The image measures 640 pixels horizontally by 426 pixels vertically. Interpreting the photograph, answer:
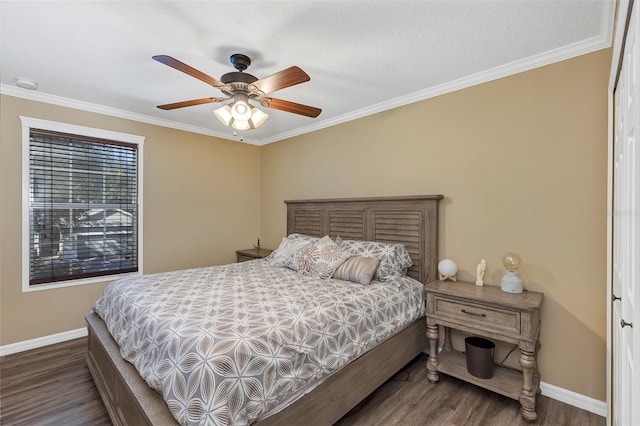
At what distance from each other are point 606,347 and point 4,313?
16.7 ft

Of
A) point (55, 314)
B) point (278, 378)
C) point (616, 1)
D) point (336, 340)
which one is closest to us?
point (278, 378)

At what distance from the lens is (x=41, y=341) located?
9.93ft

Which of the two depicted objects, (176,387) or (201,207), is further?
(201,207)

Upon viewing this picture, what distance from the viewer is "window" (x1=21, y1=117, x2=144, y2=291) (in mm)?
2996

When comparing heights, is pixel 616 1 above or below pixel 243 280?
above

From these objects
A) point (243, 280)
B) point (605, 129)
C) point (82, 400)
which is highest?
point (605, 129)

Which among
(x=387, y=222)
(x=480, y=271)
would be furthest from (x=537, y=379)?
(x=387, y=222)

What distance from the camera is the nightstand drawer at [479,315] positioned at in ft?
6.73

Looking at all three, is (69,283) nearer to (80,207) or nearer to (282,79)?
(80,207)

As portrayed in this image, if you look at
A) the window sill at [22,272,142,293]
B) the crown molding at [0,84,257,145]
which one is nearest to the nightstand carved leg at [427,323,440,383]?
the window sill at [22,272,142,293]

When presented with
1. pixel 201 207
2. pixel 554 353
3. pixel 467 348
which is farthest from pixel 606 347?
pixel 201 207

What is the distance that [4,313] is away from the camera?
2.85 metres

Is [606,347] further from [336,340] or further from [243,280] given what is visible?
[243,280]

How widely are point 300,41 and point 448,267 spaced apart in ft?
7.24
